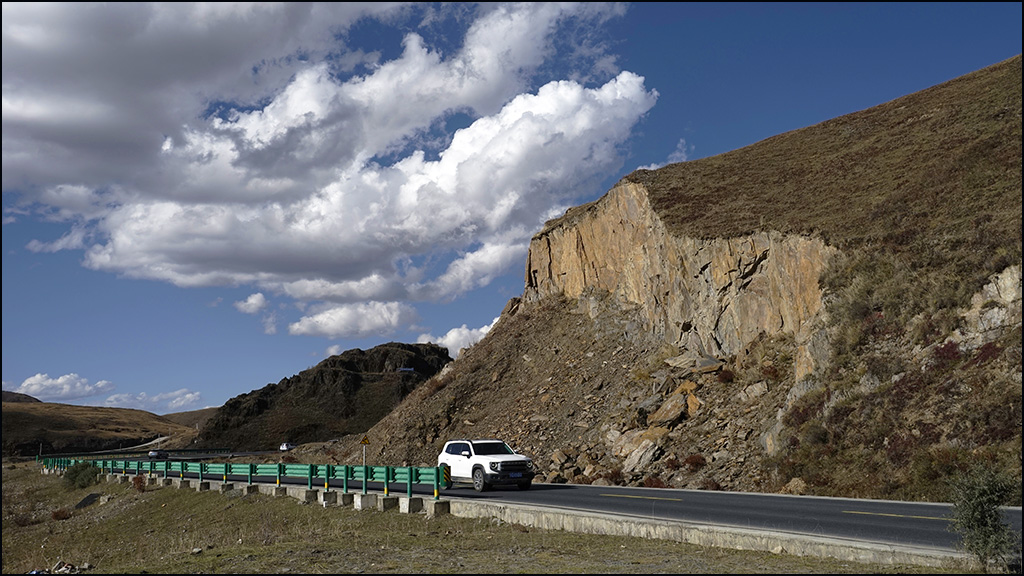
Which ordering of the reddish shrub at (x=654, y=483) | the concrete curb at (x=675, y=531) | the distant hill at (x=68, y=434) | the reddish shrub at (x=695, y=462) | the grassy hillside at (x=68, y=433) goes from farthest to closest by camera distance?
the grassy hillside at (x=68, y=433) < the distant hill at (x=68, y=434) < the reddish shrub at (x=695, y=462) < the reddish shrub at (x=654, y=483) < the concrete curb at (x=675, y=531)

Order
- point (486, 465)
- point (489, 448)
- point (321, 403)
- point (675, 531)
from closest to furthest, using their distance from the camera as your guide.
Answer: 1. point (675, 531)
2. point (486, 465)
3. point (489, 448)
4. point (321, 403)

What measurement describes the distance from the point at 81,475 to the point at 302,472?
29385 millimetres

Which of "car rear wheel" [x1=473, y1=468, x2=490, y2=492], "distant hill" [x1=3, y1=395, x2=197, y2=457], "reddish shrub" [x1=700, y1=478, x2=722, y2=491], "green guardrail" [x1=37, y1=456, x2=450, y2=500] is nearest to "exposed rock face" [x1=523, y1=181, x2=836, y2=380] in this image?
"reddish shrub" [x1=700, y1=478, x2=722, y2=491]

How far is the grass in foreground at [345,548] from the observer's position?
10734 mm

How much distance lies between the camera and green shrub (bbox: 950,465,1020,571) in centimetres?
955

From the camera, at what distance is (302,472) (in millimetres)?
26422

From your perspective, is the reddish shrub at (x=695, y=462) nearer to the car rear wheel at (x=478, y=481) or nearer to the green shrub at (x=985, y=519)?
the car rear wheel at (x=478, y=481)

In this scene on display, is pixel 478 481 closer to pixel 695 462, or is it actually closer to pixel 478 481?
pixel 478 481

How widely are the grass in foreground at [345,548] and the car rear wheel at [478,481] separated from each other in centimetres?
442

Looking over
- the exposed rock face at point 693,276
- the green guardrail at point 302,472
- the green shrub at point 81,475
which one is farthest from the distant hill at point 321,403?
the exposed rock face at point 693,276

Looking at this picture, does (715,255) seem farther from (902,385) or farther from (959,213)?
(902,385)

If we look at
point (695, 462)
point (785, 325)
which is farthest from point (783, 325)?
point (695, 462)

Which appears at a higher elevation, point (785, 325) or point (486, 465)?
point (785, 325)

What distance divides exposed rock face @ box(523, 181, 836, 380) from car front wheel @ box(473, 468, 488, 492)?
14.2 metres
